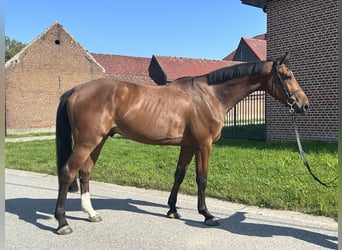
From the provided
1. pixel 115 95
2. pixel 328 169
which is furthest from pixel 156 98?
pixel 328 169

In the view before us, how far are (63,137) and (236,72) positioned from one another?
2.54 m

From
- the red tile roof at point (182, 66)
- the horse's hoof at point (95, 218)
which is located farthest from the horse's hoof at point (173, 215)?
the red tile roof at point (182, 66)

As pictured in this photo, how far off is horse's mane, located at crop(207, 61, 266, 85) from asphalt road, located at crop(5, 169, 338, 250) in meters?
1.93

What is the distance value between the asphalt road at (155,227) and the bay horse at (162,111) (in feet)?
0.81

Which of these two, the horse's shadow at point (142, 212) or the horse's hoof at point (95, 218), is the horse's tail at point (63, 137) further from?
the horse's shadow at point (142, 212)

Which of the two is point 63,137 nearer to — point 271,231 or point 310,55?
point 271,231

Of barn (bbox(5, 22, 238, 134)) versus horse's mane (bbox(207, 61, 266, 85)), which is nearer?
horse's mane (bbox(207, 61, 266, 85))

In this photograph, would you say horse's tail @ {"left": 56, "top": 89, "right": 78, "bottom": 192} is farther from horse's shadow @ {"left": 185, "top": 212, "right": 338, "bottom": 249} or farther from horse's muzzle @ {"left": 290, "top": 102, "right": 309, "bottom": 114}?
horse's muzzle @ {"left": 290, "top": 102, "right": 309, "bottom": 114}

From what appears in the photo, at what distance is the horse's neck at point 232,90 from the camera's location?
4.86m

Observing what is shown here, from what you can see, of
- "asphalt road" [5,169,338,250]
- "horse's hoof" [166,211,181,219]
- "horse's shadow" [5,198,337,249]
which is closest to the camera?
"asphalt road" [5,169,338,250]

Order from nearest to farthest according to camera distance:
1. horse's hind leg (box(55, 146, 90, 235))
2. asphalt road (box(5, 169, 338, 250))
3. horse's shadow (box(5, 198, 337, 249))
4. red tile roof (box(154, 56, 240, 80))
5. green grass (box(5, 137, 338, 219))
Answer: asphalt road (box(5, 169, 338, 250)), horse's shadow (box(5, 198, 337, 249)), horse's hind leg (box(55, 146, 90, 235)), green grass (box(5, 137, 338, 219)), red tile roof (box(154, 56, 240, 80))

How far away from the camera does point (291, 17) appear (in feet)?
37.0

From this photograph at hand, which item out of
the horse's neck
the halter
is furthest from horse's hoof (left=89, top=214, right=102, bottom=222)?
the halter

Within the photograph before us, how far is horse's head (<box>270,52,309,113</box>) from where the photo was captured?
4492 millimetres
